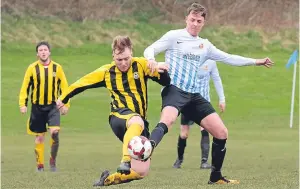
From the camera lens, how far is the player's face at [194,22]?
422 inches

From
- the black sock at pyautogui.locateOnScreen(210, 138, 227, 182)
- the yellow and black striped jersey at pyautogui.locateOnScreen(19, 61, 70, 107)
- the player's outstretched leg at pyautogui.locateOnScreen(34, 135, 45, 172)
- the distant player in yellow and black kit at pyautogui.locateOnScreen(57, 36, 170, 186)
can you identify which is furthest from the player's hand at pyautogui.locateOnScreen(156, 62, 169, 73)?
A: the player's outstretched leg at pyautogui.locateOnScreen(34, 135, 45, 172)

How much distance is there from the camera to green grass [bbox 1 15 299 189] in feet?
39.8

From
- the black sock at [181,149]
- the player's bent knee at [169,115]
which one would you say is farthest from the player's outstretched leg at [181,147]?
the player's bent knee at [169,115]

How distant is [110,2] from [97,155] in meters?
21.2

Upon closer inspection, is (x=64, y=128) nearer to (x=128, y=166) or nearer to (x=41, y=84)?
(x=41, y=84)

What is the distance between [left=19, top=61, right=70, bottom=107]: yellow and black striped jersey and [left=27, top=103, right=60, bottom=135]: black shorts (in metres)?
0.11

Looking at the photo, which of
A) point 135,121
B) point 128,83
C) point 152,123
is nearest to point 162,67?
point 128,83

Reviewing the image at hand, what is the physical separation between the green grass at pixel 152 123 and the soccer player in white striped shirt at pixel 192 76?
0.61 m

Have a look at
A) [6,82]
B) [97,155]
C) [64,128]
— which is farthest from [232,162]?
[6,82]

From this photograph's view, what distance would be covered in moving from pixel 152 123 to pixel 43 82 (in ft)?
35.4

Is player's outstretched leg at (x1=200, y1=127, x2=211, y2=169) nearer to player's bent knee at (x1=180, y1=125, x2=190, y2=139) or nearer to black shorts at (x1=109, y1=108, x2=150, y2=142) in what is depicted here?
player's bent knee at (x1=180, y1=125, x2=190, y2=139)

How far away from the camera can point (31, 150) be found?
18.0 metres

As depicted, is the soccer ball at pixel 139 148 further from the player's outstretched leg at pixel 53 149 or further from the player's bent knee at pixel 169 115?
the player's outstretched leg at pixel 53 149

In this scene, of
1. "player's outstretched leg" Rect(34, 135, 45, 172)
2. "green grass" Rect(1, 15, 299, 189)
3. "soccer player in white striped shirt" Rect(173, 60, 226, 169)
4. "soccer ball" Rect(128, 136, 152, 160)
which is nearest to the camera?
"soccer ball" Rect(128, 136, 152, 160)
